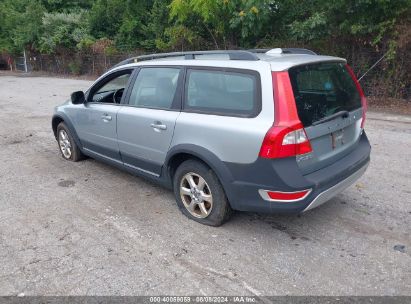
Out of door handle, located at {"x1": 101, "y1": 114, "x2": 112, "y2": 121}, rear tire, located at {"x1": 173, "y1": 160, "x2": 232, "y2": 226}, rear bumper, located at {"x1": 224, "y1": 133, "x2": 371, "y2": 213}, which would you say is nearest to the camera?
rear bumper, located at {"x1": 224, "y1": 133, "x2": 371, "y2": 213}

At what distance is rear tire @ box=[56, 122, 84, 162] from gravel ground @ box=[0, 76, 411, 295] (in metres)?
0.67

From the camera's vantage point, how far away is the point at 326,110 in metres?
3.42

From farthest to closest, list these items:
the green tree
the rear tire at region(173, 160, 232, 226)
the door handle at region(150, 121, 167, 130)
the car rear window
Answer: the green tree, the door handle at region(150, 121, 167, 130), the rear tire at region(173, 160, 232, 226), the car rear window

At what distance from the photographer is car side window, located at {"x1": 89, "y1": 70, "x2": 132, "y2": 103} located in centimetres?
472

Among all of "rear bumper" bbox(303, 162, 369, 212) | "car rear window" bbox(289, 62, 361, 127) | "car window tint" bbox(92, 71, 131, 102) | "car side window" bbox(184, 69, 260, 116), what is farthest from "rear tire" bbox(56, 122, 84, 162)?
"rear bumper" bbox(303, 162, 369, 212)

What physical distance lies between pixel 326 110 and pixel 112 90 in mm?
3111

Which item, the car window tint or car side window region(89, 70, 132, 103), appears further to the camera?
the car window tint

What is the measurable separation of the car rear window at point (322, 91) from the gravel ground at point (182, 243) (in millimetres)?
1165

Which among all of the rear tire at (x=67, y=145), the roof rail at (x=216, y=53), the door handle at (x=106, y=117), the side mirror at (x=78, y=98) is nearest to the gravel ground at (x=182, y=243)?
the rear tire at (x=67, y=145)

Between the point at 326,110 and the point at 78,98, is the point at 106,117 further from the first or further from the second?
the point at 326,110

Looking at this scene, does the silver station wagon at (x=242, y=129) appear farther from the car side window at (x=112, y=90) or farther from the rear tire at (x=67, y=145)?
the rear tire at (x=67, y=145)

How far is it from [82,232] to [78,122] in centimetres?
211

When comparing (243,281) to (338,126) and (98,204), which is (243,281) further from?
(98,204)

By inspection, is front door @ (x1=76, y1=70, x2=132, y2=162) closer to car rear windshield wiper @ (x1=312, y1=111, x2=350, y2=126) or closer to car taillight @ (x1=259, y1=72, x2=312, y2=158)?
car taillight @ (x1=259, y1=72, x2=312, y2=158)
